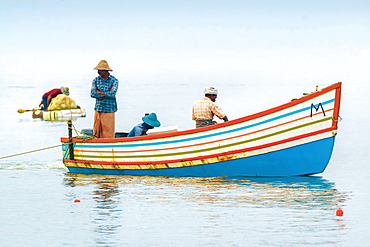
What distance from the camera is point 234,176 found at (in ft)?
58.7

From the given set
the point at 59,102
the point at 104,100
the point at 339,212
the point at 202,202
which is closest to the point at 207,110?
the point at 104,100

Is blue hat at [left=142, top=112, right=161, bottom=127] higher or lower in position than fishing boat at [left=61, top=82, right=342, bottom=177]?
higher

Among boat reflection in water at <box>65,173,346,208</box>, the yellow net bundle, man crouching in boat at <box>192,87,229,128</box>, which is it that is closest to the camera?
boat reflection in water at <box>65,173,346,208</box>

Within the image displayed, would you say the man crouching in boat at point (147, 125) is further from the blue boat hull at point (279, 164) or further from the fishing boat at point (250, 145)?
the blue boat hull at point (279, 164)

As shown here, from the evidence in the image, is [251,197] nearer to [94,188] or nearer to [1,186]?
[94,188]

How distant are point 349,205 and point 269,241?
11.5 ft

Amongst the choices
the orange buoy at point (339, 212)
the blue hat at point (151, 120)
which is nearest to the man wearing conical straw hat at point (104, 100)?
the blue hat at point (151, 120)

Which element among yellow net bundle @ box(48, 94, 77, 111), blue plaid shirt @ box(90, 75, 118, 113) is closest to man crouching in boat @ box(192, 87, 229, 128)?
blue plaid shirt @ box(90, 75, 118, 113)

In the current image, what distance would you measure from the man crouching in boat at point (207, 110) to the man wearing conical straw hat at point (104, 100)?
2304 millimetres

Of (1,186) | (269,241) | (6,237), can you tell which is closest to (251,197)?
(269,241)

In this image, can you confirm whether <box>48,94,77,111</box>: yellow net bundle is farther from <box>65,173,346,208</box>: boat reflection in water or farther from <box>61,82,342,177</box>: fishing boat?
<box>61,82,342,177</box>: fishing boat

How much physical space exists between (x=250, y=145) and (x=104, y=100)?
428cm

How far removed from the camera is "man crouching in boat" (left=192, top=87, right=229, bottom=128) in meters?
18.1

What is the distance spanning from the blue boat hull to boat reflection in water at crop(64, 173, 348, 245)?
171 mm
